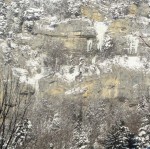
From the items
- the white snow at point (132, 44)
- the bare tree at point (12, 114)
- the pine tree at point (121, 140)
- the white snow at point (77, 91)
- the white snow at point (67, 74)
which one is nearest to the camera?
the bare tree at point (12, 114)

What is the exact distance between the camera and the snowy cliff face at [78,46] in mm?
99438

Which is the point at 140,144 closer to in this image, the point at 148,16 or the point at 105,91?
the point at 105,91

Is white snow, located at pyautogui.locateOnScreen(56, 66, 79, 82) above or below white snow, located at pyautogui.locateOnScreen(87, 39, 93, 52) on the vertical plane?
below

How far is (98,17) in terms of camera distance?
359 feet

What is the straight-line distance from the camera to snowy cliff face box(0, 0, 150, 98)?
3915 inches

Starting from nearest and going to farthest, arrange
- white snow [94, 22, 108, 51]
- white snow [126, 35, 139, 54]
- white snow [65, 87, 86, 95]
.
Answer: white snow [65, 87, 86, 95] → white snow [126, 35, 139, 54] → white snow [94, 22, 108, 51]

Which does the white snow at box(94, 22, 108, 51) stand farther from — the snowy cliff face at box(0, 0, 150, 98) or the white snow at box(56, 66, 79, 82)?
the white snow at box(56, 66, 79, 82)

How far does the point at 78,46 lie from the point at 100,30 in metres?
5.10

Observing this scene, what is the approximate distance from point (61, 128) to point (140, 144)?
30866 mm

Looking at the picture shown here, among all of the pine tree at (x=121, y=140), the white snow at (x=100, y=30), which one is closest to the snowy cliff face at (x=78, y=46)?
the white snow at (x=100, y=30)

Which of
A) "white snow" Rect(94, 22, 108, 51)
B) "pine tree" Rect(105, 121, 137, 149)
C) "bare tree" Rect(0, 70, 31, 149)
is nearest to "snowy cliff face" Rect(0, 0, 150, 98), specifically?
"white snow" Rect(94, 22, 108, 51)

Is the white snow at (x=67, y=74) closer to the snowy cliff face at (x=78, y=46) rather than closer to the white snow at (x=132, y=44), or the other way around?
the snowy cliff face at (x=78, y=46)

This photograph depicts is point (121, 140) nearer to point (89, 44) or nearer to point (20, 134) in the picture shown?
point (20, 134)

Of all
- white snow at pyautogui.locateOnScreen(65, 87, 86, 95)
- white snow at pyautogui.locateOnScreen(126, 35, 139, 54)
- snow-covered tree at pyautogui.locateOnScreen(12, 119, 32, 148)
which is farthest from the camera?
white snow at pyautogui.locateOnScreen(126, 35, 139, 54)
